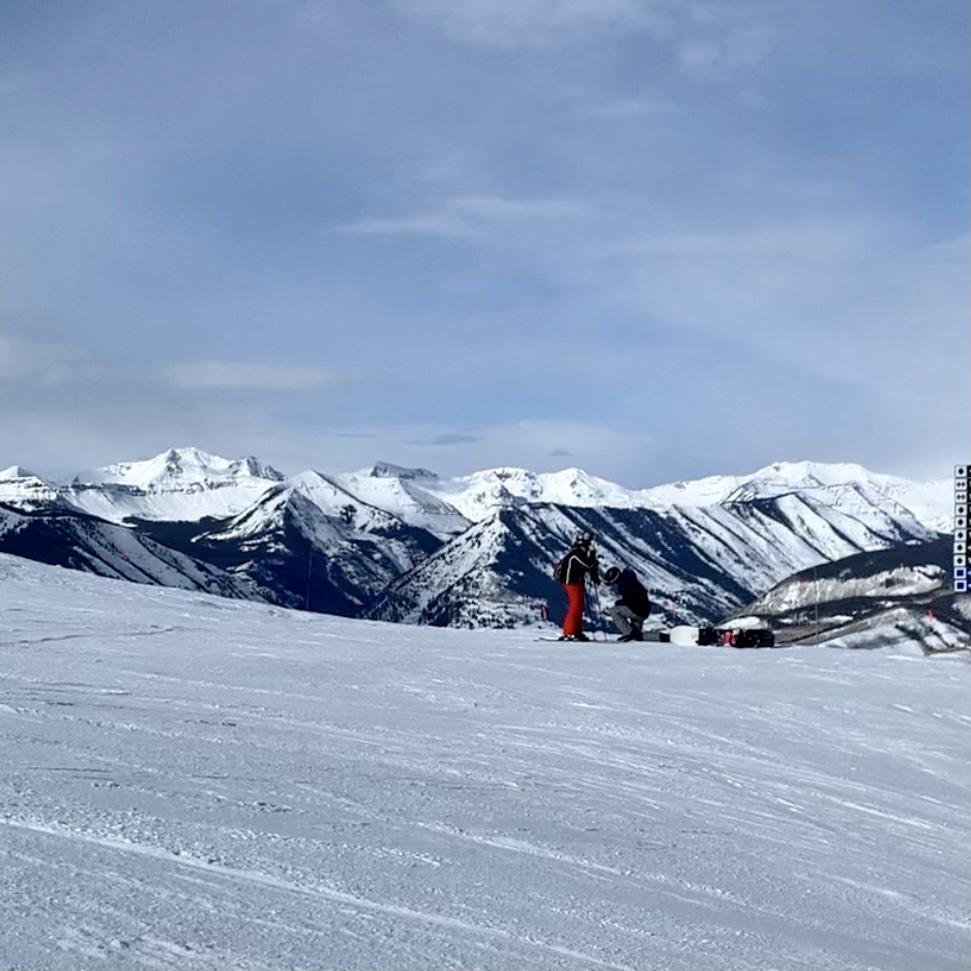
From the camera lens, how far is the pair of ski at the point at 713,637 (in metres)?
22.7

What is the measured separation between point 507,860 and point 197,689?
18.6ft

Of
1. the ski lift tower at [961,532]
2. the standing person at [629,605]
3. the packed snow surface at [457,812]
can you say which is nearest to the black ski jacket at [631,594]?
the standing person at [629,605]

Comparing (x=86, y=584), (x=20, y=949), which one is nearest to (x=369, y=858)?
(x=20, y=949)

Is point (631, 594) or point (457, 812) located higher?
point (631, 594)

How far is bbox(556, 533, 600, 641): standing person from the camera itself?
22.7 meters

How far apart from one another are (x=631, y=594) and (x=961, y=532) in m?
16.2

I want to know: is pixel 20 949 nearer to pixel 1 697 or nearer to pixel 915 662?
pixel 1 697

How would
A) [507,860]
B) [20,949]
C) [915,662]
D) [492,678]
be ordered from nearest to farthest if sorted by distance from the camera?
[20,949] → [507,860] → [492,678] → [915,662]

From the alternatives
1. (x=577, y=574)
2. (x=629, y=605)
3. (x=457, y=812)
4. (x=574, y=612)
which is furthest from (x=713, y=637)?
(x=457, y=812)

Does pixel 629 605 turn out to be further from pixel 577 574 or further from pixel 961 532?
pixel 961 532

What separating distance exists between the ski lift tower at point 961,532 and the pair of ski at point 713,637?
13141mm

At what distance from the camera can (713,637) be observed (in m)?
23.0

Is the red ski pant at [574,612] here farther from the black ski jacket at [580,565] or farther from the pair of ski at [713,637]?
the pair of ski at [713,637]

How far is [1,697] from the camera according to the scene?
10.5 meters
